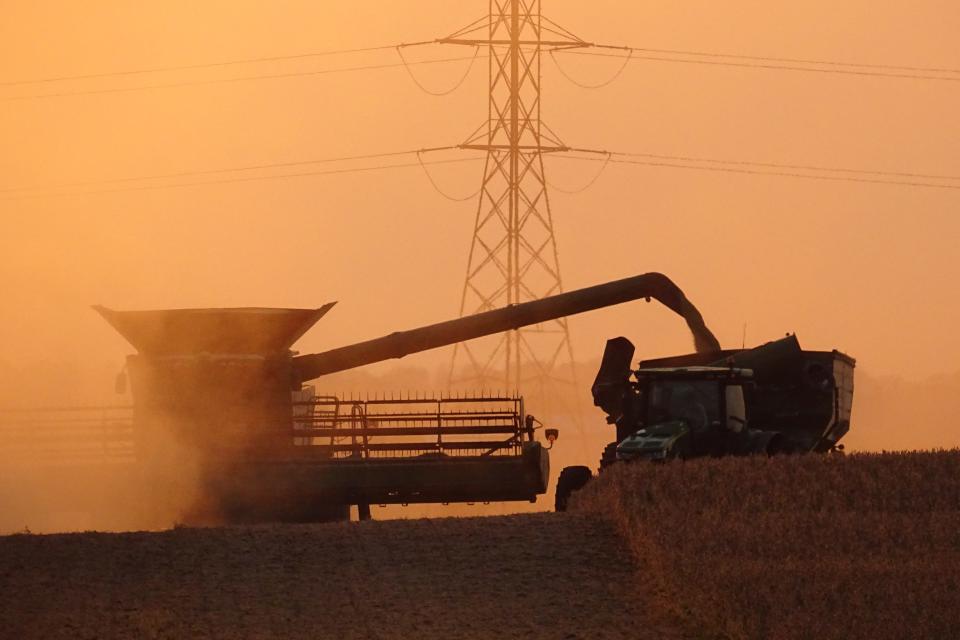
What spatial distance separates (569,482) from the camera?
28062 mm

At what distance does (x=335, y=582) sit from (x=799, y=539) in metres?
5.20

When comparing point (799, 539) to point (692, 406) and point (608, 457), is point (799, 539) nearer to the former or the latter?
point (692, 406)

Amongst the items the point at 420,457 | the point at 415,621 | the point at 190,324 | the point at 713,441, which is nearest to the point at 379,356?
the point at 190,324

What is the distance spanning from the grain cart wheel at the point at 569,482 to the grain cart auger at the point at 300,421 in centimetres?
234

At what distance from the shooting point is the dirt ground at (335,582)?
17453 millimetres

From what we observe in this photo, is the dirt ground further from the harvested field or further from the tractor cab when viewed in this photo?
the tractor cab

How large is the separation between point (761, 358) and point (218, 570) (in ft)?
48.5

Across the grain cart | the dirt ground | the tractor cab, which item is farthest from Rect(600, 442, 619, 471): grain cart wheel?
the dirt ground

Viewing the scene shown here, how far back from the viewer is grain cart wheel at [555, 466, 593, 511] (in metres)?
27.6

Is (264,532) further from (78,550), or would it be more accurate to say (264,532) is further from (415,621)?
(415,621)

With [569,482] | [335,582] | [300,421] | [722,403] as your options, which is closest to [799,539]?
[335,582]

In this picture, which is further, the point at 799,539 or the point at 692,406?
the point at 692,406

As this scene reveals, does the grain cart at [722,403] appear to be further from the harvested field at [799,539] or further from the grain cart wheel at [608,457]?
the harvested field at [799,539]

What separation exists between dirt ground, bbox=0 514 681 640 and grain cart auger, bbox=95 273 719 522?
7375 millimetres
